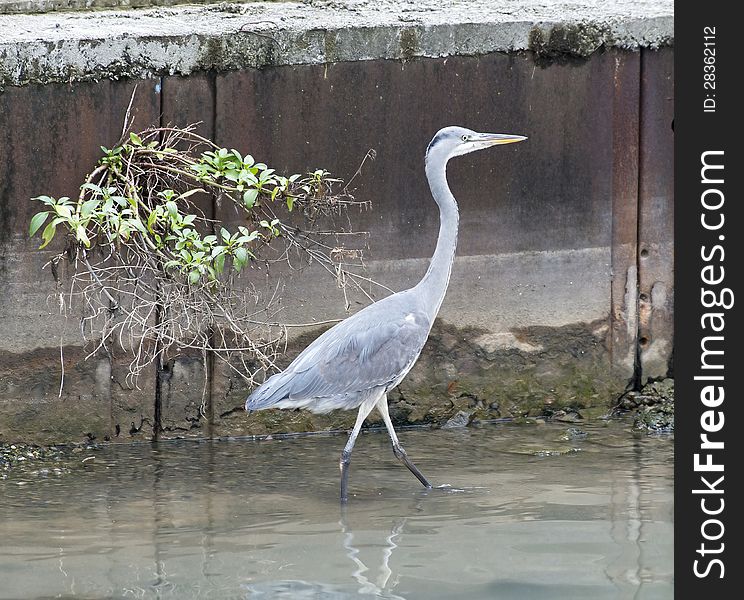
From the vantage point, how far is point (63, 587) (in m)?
5.03

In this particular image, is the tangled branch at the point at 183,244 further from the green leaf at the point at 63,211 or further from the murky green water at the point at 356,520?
the murky green water at the point at 356,520

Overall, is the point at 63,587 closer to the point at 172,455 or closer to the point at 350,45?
the point at 172,455

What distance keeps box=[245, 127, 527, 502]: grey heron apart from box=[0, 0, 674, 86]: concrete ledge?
91 centimetres

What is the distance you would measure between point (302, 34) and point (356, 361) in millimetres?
1865

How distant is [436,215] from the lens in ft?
23.7

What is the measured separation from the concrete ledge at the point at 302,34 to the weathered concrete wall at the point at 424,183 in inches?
0.6

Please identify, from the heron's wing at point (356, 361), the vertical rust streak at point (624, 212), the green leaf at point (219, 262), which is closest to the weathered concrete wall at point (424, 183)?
the vertical rust streak at point (624, 212)

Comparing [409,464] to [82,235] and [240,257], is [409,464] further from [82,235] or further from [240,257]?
[82,235]

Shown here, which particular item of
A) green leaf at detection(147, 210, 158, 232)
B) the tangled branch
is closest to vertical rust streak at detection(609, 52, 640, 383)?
the tangled branch

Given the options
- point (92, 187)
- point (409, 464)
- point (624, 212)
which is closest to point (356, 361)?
point (409, 464)

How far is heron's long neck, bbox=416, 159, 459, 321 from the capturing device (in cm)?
644

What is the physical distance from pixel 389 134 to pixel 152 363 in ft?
5.94

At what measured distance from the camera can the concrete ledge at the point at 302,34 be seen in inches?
264

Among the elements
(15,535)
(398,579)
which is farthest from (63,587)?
(398,579)
